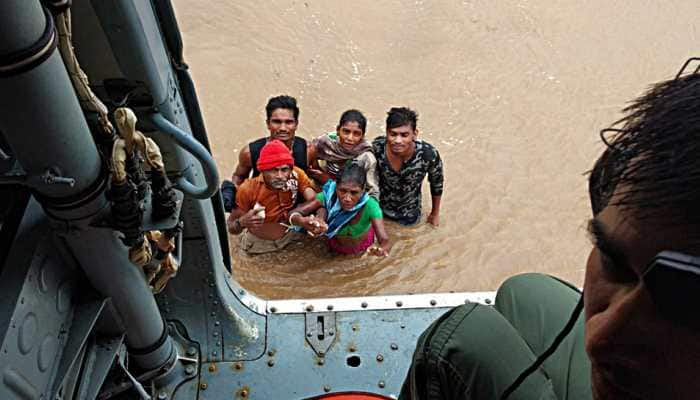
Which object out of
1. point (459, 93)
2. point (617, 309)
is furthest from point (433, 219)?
point (617, 309)

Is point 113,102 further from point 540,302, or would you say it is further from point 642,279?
point 642,279

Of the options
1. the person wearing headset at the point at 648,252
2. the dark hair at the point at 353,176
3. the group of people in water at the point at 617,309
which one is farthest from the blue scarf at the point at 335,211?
the person wearing headset at the point at 648,252

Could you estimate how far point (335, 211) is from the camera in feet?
11.1

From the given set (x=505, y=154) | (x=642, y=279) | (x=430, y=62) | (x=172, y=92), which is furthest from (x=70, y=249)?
(x=430, y=62)

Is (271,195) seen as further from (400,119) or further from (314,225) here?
(400,119)

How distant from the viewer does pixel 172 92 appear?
5.53ft

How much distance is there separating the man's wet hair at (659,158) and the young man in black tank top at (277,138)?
2770mm

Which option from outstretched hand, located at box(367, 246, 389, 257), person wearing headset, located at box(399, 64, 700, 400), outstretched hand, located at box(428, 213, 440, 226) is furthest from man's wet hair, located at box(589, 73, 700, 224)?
outstretched hand, located at box(428, 213, 440, 226)

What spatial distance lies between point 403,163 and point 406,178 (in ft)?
0.30

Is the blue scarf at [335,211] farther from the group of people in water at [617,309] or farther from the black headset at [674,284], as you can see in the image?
the black headset at [674,284]

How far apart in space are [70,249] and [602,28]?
18.6 feet

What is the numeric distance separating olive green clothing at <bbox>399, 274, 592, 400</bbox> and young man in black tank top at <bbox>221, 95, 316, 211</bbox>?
7.66 ft

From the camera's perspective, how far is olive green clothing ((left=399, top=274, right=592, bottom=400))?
1014 millimetres

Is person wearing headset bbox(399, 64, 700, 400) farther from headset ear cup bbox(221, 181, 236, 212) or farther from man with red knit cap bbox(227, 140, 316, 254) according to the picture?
headset ear cup bbox(221, 181, 236, 212)
